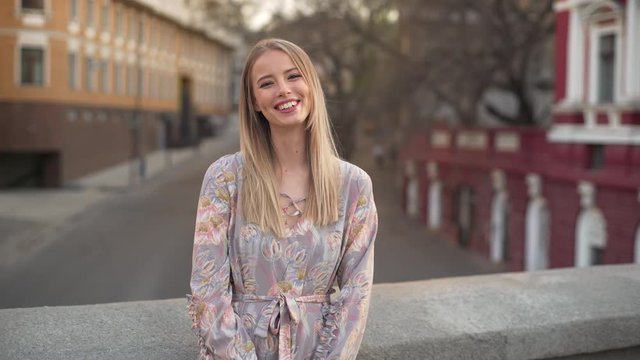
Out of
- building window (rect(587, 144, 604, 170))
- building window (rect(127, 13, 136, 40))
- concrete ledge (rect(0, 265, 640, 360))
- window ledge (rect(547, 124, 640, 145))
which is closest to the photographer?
concrete ledge (rect(0, 265, 640, 360))

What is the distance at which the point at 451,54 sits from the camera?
22.8m

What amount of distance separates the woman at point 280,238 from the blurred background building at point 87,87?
3278mm

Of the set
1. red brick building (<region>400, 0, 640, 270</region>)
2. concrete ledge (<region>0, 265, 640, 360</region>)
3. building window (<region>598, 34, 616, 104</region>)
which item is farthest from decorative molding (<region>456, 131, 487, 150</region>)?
concrete ledge (<region>0, 265, 640, 360</region>)

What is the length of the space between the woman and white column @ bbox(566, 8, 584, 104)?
15858 millimetres

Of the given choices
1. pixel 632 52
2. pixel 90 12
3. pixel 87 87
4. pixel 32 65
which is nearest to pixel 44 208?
pixel 87 87

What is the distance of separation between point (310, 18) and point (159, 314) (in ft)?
63.3

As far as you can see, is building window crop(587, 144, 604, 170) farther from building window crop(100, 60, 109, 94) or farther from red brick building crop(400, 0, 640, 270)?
building window crop(100, 60, 109, 94)

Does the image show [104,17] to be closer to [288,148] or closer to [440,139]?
[288,148]

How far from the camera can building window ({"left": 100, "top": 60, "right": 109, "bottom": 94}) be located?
6031mm

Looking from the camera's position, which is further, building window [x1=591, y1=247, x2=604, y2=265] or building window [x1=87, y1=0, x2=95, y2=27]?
building window [x1=591, y1=247, x2=604, y2=265]

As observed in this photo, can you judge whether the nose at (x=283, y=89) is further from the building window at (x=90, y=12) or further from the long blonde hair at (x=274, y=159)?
the building window at (x=90, y=12)

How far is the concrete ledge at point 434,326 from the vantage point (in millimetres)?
2295

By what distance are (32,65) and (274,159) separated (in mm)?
3290

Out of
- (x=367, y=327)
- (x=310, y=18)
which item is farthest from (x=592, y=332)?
(x=310, y=18)
